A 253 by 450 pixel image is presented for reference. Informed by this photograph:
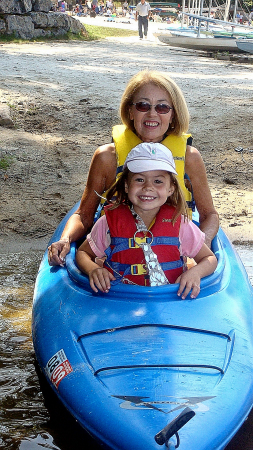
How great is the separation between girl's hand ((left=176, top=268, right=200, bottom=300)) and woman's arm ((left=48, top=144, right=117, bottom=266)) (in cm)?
78

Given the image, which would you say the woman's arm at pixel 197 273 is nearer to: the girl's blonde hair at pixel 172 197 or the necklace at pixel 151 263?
the necklace at pixel 151 263

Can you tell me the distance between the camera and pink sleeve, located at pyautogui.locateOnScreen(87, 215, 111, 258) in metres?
2.65

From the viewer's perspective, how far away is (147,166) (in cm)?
243

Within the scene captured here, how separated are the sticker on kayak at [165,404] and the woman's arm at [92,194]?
45.4 inches

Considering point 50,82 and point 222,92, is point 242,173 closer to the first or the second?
point 222,92

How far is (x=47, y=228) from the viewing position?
4.62 m

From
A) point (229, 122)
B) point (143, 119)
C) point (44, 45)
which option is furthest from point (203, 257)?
point (44, 45)

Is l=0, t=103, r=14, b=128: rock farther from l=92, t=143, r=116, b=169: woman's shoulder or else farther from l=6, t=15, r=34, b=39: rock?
l=6, t=15, r=34, b=39: rock

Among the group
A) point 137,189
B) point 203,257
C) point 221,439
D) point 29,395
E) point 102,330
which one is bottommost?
point 29,395

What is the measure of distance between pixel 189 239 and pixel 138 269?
0.91ft

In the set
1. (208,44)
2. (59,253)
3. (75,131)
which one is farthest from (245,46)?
(59,253)

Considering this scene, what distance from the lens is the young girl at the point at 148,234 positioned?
247 cm

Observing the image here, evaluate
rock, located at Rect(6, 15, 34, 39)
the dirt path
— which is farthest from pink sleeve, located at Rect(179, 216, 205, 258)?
rock, located at Rect(6, 15, 34, 39)

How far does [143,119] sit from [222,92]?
6037mm
